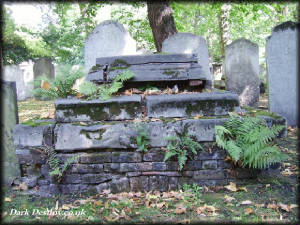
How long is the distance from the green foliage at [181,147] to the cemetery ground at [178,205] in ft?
1.50

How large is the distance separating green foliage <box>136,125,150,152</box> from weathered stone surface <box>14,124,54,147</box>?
1223 millimetres

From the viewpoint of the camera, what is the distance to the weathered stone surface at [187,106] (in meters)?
3.65

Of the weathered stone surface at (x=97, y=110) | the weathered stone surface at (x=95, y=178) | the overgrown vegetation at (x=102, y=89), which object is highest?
the overgrown vegetation at (x=102, y=89)

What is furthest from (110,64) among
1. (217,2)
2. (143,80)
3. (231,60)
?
(217,2)

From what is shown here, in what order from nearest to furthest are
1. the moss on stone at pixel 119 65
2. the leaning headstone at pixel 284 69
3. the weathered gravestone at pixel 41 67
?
the moss on stone at pixel 119 65 → the leaning headstone at pixel 284 69 → the weathered gravestone at pixel 41 67

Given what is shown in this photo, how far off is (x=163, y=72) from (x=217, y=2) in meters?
6.83

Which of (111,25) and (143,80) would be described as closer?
(143,80)

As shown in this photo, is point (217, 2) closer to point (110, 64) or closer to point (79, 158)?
point (110, 64)

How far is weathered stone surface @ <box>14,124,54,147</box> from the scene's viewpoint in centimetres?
347

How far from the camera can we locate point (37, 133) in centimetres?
348

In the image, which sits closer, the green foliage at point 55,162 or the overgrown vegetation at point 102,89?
the green foliage at point 55,162

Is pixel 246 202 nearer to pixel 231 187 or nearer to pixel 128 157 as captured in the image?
pixel 231 187

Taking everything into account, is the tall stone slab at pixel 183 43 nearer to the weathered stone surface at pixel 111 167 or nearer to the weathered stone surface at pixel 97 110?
the weathered stone surface at pixel 97 110

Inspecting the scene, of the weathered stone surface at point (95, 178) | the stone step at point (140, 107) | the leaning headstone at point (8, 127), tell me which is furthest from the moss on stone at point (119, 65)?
the weathered stone surface at point (95, 178)
